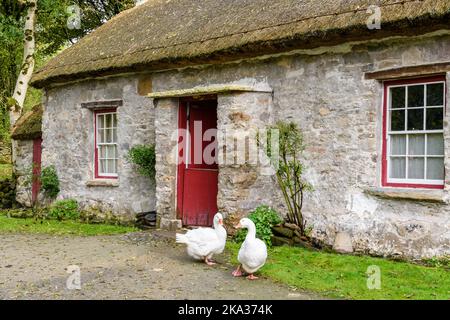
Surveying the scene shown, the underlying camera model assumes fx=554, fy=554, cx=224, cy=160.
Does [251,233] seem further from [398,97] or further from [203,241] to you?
[398,97]

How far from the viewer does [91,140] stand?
12.3m

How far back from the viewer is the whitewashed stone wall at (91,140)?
36.3 feet

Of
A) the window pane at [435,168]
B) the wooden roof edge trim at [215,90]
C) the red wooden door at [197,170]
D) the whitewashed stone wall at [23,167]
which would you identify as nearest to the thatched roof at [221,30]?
the wooden roof edge trim at [215,90]

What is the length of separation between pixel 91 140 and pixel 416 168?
292 inches

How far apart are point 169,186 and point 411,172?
13.7ft

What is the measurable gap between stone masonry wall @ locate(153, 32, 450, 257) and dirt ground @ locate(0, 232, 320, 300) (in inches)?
64.3

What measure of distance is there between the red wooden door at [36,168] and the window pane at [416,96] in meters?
9.53

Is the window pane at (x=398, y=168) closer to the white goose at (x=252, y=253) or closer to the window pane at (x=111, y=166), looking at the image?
the white goose at (x=252, y=253)

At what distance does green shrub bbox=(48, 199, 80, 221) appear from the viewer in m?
12.3

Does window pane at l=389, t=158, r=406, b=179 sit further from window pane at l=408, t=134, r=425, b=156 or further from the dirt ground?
the dirt ground

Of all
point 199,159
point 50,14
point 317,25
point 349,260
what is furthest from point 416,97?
point 50,14

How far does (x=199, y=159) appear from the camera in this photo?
9.99 meters

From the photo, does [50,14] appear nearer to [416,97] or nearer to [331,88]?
[331,88]

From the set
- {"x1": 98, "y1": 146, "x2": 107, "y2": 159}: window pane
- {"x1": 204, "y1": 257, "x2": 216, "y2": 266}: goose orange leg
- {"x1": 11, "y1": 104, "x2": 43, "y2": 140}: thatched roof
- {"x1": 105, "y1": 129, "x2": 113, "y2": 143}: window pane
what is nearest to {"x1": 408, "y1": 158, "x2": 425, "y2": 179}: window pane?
{"x1": 204, "y1": 257, "x2": 216, "y2": 266}: goose orange leg
